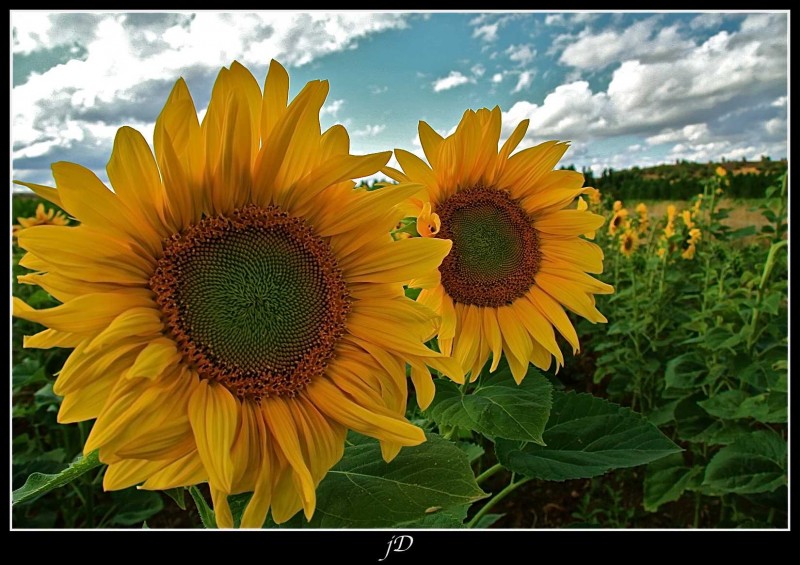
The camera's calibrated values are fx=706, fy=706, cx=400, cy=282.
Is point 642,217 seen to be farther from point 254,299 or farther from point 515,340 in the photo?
point 254,299

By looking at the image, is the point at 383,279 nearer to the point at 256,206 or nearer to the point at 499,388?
the point at 256,206

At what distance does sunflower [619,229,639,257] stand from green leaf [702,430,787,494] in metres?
1.99

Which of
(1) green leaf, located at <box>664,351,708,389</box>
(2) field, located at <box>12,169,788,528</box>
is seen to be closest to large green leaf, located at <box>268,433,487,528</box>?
(2) field, located at <box>12,169,788,528</box>

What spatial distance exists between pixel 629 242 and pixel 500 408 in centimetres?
326

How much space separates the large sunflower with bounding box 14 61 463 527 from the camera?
0.59 meters

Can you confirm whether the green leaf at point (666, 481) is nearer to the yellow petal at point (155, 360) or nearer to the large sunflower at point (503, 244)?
the large sunflower at point (503, 244)

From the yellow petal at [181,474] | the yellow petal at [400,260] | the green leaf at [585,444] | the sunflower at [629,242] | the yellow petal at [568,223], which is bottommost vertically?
the green leaf at [585,444]

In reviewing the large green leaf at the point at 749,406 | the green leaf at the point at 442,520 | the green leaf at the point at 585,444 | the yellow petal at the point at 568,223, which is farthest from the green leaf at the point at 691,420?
the green leaf at the point at 442,520

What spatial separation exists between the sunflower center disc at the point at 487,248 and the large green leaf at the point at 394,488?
31 cm

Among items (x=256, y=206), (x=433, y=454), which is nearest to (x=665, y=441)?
(x=433, y=454)

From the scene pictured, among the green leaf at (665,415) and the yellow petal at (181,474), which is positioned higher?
the yellow petal at (181,474)

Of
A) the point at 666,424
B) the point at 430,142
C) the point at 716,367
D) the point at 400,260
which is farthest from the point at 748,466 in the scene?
the point at 400,260

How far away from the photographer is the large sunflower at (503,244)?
0.98 meters
